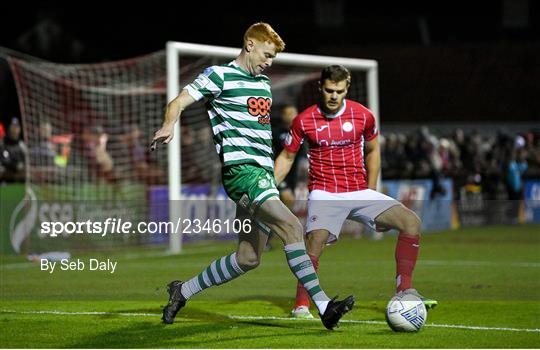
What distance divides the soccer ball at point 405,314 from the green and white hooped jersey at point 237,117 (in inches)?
56.6

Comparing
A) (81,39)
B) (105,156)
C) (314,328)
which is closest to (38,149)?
(105,156)

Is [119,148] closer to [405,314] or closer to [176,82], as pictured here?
[176,82]

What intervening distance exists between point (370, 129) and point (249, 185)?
2.17 meters

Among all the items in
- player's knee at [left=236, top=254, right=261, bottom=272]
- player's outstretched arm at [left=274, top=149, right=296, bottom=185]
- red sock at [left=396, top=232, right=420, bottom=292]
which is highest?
player's outstretched arm at [left=274, top=149, right=296, bottom=185]

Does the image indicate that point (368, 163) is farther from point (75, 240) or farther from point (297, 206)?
point (297, 206)

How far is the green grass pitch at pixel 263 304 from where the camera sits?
28.4ft

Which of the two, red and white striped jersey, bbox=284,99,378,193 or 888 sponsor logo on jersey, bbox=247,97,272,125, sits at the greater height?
888 sponsor logo on jersey, bbox=247,97,272,125

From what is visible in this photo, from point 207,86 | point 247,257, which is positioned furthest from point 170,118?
point 247,257

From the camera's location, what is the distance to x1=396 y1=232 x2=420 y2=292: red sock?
32.3 ft

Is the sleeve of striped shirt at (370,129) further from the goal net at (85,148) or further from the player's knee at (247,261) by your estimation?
the goal net at (85,148)

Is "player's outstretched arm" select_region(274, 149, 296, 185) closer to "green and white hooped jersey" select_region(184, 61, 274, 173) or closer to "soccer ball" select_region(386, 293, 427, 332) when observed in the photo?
"green and white hooped jersey" select_region(184, 61, 274, 173)

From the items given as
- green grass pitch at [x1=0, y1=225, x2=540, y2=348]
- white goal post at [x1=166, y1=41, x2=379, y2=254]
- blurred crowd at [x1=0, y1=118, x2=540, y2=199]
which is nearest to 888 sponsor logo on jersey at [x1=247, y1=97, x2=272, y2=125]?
green grass pitch at [x1=0, y1=225, x2=540, y2=348]

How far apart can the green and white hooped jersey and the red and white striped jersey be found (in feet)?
5.10

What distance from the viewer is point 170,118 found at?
811 cm
